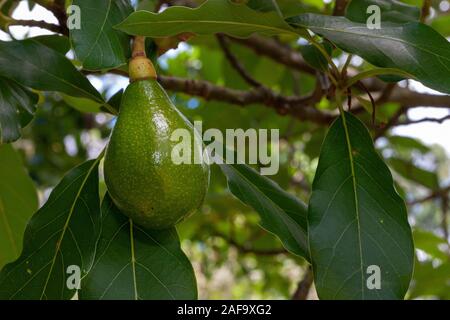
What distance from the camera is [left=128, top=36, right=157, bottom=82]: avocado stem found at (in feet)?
3.26

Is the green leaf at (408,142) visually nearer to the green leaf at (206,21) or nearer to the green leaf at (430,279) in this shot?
the green leaf at (430,279)

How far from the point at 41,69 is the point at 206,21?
0.95 feet

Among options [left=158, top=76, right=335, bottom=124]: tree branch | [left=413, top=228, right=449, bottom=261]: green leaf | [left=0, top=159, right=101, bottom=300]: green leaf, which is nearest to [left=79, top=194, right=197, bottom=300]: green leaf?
[left=0, top=159, right=101, bottom=300]: green leaf

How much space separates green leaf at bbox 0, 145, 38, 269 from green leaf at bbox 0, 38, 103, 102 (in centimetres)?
42

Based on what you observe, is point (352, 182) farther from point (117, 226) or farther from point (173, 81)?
point (173, 81)

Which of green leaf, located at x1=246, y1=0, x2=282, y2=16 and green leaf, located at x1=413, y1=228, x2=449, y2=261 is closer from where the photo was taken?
green leaf, located at x1=246, y1=0, x2=282, y2=16

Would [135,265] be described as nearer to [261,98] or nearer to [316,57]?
[316,57]

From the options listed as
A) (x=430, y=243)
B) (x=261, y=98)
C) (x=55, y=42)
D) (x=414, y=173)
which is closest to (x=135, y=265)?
(x=55, y=42)

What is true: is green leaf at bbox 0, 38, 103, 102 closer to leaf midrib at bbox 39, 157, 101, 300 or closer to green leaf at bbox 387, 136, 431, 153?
leaf midrib at bbox 39, 157, 101, 300

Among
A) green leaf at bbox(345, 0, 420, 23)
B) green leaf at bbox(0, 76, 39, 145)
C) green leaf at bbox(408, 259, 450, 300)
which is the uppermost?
green leaf at bbox(345, 0, 420, 23)

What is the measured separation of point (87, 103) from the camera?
139 cm

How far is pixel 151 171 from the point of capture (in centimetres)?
89

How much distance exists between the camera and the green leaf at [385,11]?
1115mm

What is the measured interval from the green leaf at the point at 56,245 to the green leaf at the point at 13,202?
40 centimetres
